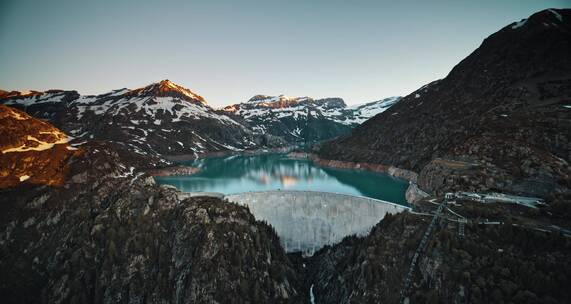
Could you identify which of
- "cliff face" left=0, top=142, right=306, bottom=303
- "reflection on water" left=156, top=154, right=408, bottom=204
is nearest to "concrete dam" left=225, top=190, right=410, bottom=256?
"cliff face" left=0, top=142, right=306, bottom=303

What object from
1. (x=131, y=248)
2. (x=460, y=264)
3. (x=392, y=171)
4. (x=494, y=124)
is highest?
(x=494, y=124)

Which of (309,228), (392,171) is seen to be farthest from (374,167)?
(309,228)

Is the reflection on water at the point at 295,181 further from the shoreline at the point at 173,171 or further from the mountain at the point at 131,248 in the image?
the mountain at the point at 131,248

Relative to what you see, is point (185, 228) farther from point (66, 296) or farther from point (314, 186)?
point (314, 186)

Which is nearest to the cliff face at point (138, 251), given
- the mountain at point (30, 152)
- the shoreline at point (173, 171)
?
the mountain at point (30, 152)

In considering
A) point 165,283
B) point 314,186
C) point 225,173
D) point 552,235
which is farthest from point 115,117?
point 552,235

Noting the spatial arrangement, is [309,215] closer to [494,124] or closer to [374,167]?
[494,124]
